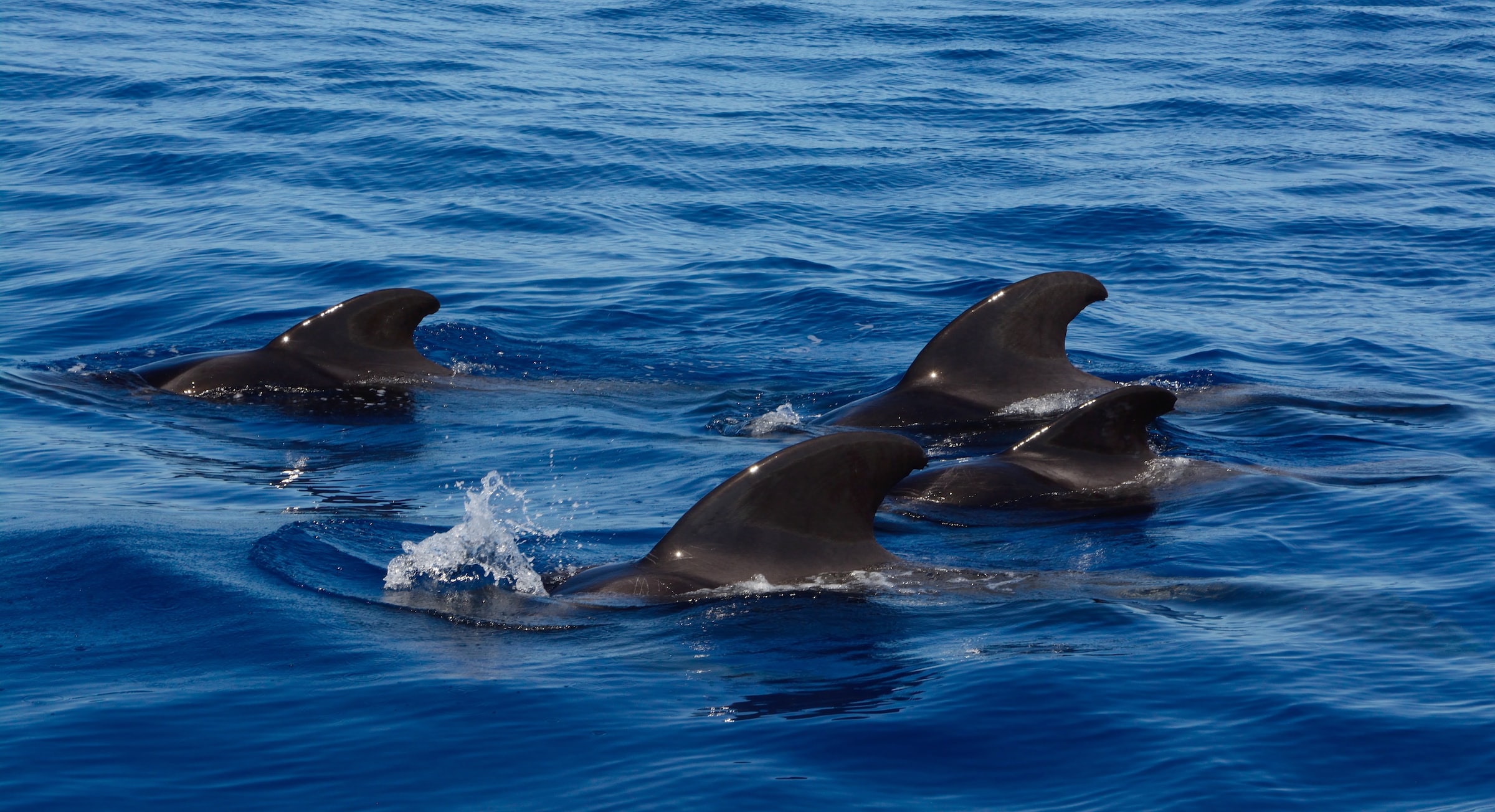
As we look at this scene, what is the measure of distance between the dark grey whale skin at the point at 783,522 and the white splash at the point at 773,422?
4.68 metres

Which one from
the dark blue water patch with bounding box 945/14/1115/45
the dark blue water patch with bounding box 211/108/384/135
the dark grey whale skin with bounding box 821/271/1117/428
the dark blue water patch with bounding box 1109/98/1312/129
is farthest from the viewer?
the dark blue water patch with bounding box 945/14/1115/45

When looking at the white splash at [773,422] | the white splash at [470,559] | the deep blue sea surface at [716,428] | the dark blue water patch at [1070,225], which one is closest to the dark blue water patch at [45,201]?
the deep blue sea surface at [716,428]

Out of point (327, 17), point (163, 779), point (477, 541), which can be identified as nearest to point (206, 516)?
point (477, 541)

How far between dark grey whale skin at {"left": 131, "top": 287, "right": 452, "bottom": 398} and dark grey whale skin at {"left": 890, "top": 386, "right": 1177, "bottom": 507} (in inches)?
215

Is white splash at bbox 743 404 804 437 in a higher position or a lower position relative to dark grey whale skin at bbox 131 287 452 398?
lower

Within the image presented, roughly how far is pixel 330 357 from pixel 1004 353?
5.97 meters

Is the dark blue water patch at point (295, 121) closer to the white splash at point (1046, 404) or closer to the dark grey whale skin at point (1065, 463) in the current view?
the white splash at point (1046, 404)

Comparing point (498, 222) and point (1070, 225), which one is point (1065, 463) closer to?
point (1070, 225)

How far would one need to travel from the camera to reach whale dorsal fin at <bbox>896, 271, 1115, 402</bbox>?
13.5 m

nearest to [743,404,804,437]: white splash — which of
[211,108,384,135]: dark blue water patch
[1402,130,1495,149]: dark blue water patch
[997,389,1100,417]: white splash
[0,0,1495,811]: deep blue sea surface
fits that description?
[0,0,1495,811]: deep blue sea surface

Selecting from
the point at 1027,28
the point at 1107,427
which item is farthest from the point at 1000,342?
the point at 1027,28

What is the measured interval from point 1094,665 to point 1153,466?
Answer: 4032mm

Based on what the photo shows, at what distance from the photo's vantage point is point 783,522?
8.84m

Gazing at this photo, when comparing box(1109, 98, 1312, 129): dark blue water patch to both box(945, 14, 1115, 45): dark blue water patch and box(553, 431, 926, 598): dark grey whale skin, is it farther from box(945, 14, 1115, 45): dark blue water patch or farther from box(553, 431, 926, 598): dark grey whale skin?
box(553, 431, 926, 598): dark grey whale skin
